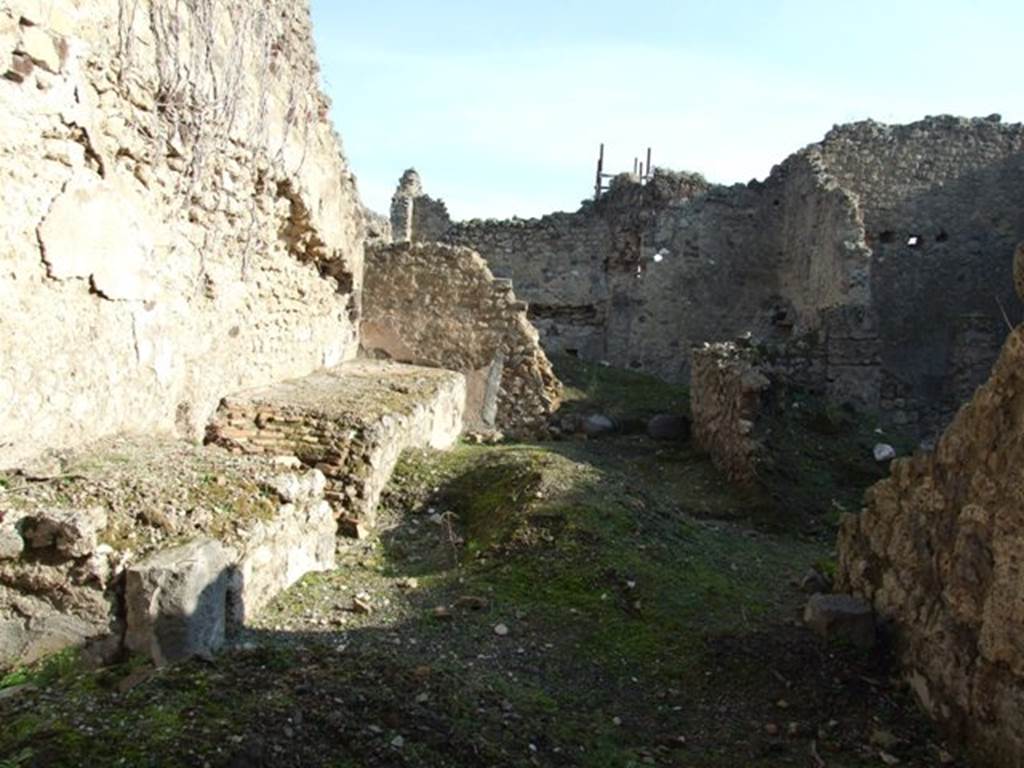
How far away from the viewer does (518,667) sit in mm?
4211

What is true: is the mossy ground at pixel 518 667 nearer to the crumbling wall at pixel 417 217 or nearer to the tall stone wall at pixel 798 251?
the tall stone wall at pixel 798 251

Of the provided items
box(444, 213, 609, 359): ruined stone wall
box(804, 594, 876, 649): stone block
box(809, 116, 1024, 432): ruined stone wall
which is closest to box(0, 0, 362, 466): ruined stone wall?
box(804, 594, 876, 649): stone block

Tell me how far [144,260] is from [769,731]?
3820 mm

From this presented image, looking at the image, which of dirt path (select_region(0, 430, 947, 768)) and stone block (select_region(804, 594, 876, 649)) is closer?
dirt path (select_region(0, 430, 947, 768))

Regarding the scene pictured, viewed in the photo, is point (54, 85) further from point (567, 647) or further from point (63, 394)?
point (567, 647)

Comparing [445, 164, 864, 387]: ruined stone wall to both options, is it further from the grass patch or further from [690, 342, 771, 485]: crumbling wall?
[690, 342, 771, 485]: crumbling wall

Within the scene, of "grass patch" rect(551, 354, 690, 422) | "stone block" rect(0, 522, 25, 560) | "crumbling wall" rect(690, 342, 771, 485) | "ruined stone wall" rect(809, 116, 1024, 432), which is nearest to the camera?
"stone block" rect(0, 522, 25, 560)

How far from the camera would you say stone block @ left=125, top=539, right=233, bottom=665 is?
3623 millimetres

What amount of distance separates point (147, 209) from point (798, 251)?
11.4 m

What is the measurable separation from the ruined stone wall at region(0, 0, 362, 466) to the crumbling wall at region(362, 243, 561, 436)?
2299 millimetres

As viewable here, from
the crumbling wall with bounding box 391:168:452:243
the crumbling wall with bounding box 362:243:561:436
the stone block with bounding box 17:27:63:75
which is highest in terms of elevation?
the crumbling wall with bounding box 391:168:452:243

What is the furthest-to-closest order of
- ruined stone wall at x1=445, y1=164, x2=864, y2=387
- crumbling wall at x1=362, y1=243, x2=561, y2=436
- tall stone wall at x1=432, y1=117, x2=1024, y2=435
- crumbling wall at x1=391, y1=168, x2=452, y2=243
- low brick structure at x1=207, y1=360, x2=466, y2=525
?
crumbling wall at x1=391, y1=168, x2=452, y2=243 < ruined stone wall at x1=445, y1=164, x2=864, y2=387 < tall stone wall at x1=432, y1=117, x2=1024, y2=435 < crumbling wall at x1=362, y1=243, x2=561, y2=436 < low brick structure at x1=207, y1=360, x2=466, y2=525

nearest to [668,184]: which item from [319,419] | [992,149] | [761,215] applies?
[761,215]

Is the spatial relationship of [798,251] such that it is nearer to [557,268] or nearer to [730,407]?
[557,268]
